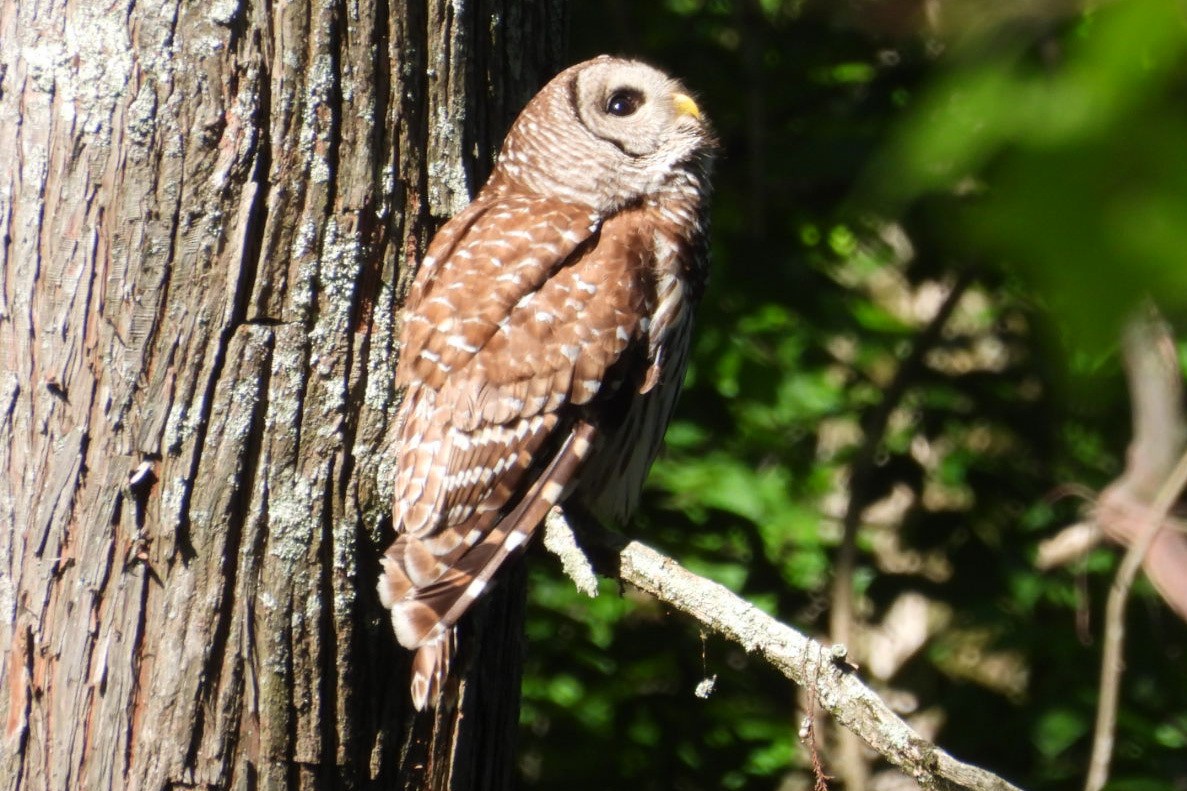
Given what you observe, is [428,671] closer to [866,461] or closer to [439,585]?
[439,585]

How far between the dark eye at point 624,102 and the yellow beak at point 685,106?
11 cm

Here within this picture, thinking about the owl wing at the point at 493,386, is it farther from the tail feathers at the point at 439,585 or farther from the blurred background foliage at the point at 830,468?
the blurred background foliage at the point at 830,468

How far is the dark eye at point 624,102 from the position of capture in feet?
12.5

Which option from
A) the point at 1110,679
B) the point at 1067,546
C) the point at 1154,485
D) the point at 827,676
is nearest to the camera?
the point at 827,676

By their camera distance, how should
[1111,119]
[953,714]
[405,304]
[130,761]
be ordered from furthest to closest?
[953,714] < [405,304] < [130,761] < [1111,119]

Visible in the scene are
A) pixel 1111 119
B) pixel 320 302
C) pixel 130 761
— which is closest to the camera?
pixel 1111 119

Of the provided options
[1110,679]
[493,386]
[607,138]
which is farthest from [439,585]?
[1110,679]

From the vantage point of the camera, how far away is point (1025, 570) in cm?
444

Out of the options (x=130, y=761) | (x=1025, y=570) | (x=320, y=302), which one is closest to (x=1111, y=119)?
(x=320, y=302)

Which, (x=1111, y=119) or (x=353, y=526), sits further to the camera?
(x=353, y=526)

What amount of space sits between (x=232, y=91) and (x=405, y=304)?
0.56m

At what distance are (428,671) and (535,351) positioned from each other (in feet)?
2.60

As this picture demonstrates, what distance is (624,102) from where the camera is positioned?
3854 millimetres

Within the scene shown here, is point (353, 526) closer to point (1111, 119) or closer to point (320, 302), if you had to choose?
point (320, 302)
